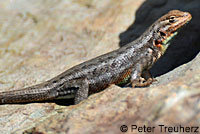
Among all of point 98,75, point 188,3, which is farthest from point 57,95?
point 188,3

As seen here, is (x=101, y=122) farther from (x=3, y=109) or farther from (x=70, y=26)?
(x=70, y=26)

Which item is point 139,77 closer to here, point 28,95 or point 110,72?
point 110,72

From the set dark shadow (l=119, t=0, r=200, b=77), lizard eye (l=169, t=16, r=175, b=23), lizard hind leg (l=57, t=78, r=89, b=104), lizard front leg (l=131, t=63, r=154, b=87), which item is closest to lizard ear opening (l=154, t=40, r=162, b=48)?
lizard eye (l=169, t=16, r=175, b=23)

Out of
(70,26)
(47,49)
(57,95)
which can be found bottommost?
(57,95)

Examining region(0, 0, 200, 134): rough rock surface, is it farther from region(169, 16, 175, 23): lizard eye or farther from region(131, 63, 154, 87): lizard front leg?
region(169, 16, 175, 23): lizard eye

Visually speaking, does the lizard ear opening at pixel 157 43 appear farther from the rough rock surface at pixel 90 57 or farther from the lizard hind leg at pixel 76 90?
the lizard hind leg at pixel 76 90

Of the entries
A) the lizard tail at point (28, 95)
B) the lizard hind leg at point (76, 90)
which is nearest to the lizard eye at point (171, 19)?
the lizard hind leg at point (76, 90)

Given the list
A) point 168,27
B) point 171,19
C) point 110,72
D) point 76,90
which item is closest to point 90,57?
point 110,72

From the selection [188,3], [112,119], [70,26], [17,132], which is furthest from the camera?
[70,26]
